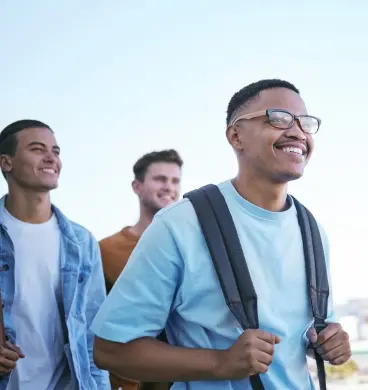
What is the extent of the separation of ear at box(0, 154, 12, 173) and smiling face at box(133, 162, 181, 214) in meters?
1.22

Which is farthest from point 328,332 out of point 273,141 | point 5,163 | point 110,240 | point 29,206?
point 110,240

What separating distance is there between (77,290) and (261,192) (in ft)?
5.22

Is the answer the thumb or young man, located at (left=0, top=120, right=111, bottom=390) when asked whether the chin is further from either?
young man, located at (left=0, top=120, right=111, bottom=390)

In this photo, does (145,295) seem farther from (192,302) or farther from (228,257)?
(228,257)

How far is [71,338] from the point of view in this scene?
342cm

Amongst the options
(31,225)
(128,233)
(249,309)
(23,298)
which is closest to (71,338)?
(23,298)

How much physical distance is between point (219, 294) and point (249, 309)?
0.10 metres

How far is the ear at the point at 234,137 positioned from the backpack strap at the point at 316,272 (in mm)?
267

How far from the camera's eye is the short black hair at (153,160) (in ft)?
16.7

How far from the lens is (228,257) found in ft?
6.61

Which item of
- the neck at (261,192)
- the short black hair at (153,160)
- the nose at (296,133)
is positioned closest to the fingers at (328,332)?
the neck at (261,192)

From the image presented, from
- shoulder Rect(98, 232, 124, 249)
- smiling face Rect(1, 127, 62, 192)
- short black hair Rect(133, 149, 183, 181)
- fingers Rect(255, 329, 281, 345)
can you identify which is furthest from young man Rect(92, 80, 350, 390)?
short black hair Rect(133, 149, 183, 181)

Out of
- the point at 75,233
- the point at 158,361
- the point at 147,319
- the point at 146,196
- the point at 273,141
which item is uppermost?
the point at 146,196

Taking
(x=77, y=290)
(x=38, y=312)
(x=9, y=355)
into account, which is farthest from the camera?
(x=77, y=290)
